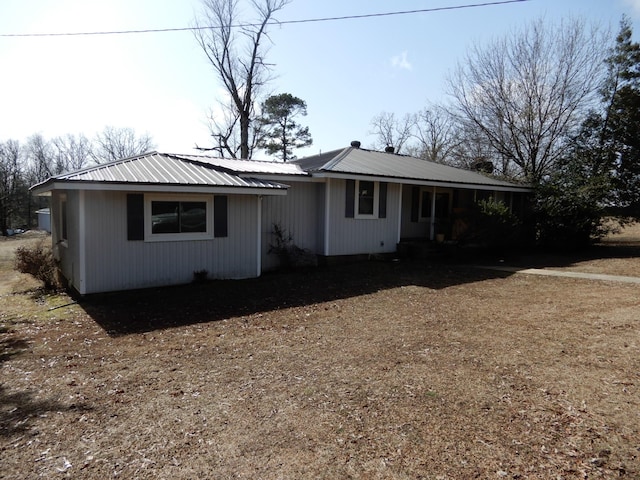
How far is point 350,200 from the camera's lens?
478 inches

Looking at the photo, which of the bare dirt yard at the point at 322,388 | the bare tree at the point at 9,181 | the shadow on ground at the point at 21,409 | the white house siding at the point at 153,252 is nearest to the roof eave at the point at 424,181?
the white house siding at the point at 153,252

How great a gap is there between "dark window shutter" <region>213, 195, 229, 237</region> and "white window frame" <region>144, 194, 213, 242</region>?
3.6 inches

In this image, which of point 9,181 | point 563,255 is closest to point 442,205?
point 563,255

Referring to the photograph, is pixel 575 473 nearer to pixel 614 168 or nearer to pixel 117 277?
pixel 117 277

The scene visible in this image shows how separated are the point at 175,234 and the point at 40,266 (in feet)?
13.8

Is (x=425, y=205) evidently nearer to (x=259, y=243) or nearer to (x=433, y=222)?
(x=433, y=222)

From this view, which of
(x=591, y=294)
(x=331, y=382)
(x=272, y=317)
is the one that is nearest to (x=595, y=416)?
(x=331, y=382)

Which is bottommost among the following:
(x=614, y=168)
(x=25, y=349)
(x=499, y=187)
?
(x=25, y=349)

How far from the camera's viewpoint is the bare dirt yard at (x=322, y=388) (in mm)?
2982

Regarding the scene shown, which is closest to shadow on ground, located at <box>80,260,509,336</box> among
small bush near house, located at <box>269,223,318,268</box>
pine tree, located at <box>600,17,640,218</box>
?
small bush near house, located at <box>269,223,318,268</box>

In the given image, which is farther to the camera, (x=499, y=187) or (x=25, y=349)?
(x=499, y=187)

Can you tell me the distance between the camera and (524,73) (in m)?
20.0

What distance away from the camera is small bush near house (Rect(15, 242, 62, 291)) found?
33.4 feet

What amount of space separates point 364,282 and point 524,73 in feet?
53.5
